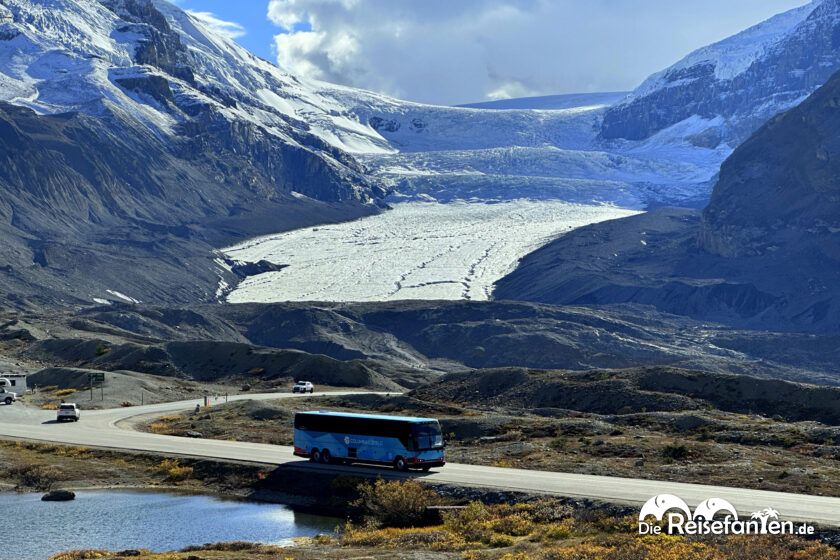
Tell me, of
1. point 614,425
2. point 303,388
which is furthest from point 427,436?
point 303,388

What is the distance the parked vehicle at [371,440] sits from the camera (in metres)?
56.2

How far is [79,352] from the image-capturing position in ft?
462

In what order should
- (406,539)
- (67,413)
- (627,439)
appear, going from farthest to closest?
1. (67,413)
2. (627,439)
3. (406,539)

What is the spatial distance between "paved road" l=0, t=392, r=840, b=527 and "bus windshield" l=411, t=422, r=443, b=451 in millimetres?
1282

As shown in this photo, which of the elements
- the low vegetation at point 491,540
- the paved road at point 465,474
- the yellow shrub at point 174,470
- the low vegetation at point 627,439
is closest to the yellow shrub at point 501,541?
the low vegetation at point 491,540

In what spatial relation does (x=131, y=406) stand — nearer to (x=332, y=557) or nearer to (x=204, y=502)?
(x=204, y=502)

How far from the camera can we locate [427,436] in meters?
56.5

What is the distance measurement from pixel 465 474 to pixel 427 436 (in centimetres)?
256

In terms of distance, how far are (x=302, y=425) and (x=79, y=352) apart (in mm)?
86415

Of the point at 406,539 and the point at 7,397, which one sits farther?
the point at 7,397

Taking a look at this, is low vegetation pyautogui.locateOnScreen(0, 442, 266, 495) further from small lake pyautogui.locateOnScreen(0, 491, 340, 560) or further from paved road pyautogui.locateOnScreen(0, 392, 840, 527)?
small lake pyautogui.locateOnScreen(0, 491, 340, 560)

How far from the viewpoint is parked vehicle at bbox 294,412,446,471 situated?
56156 millimetres

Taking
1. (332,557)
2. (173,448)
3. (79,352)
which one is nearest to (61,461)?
(173,448)

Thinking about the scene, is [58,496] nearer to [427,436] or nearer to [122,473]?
[122,473]
